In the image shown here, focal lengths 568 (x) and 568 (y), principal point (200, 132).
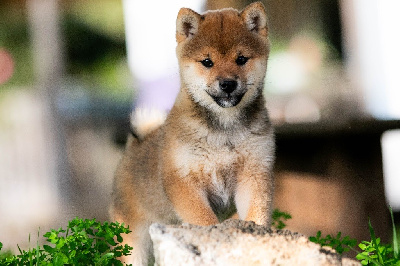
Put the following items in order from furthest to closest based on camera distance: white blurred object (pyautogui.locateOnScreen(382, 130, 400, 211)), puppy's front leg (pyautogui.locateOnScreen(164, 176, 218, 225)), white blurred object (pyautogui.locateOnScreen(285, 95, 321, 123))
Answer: white blurred object (pyautogui.locateOnScreen(285, 95, 321, 123)) < white blurred object (pyautogui.locateOnScreen(382, 130, 400, 211)) < puppy's front leg (pyautogui.locateOnScreen(164, 176, 218, 225))

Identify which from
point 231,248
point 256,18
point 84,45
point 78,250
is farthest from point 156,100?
point 231,248

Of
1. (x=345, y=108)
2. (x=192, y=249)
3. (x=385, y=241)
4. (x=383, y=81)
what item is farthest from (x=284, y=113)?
(x=192, y=249)

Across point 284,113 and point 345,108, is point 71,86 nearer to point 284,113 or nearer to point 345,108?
point 284,113

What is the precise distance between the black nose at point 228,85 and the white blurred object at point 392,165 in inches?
101

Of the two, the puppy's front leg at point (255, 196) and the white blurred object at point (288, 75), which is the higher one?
the white blurred object at point (288, 75)

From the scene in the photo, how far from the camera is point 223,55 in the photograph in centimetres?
338

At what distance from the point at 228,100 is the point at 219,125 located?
0.24 m

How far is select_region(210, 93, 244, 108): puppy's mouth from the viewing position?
132 inches

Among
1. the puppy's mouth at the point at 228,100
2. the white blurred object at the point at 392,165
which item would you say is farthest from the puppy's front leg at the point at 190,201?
the white blurred object at the point at 392,165

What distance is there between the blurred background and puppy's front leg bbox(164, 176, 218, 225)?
1.86m

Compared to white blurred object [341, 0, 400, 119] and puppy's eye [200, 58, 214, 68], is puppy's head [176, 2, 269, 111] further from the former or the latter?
white blurred object [341, 0, 400, 119]

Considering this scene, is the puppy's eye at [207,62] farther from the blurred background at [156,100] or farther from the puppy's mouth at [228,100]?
the blurred background at [156,100]

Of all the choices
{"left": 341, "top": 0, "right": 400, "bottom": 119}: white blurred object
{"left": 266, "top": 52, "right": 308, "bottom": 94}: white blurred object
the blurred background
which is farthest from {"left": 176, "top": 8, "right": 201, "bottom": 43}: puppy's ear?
{"left": 341, "top": 0, "right": 400, "bottom": 119}: white blurred object

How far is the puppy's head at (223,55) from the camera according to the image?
3350mm
